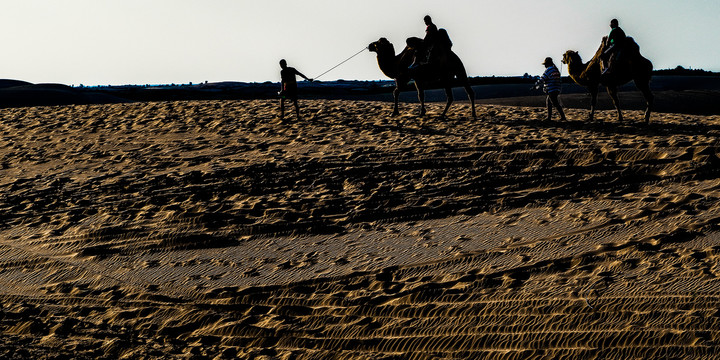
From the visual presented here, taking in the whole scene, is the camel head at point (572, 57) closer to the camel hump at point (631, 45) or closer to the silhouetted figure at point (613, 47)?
the silhouetted figure at point (613, 47)

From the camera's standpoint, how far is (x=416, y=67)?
16.5 meters

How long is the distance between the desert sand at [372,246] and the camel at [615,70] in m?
0.92

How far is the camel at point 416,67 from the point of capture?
1638 centimetres

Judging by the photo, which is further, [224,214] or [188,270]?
[224,214]

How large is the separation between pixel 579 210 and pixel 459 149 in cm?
397

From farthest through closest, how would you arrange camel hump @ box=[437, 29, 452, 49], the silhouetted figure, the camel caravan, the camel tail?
1. the camel tail
2. camel hump @ box=[437, 29, 452, 49]
3. the camel caravan
4. the silhouetted figure

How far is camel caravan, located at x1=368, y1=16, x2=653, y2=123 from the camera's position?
49.6 feet

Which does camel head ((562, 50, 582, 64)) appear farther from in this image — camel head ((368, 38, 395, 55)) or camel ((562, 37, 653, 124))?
camel head ((368, 38, 395, 55))

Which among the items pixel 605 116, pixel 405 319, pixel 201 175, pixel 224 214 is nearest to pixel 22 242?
pixel 224 214

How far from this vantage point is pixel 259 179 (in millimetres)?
12242

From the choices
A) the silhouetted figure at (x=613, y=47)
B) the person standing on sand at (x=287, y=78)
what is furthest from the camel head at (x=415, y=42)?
the silhouetted figure at (x=613, y=47)

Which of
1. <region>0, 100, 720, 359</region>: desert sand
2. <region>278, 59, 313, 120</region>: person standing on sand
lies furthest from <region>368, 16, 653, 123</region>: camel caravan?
<region>278, 59, 313, 120</region>: person standing on sand

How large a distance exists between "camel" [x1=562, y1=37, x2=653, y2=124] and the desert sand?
3.01ft

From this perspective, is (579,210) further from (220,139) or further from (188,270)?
(220,139)
